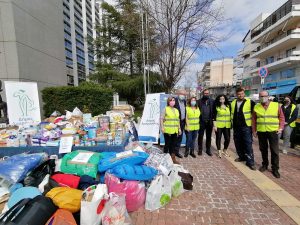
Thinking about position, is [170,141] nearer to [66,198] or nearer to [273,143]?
[273,143]

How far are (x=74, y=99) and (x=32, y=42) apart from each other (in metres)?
4.05

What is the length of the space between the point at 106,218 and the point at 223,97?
400 centimetres

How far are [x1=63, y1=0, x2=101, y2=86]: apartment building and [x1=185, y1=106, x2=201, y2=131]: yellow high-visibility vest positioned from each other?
42.0 meters

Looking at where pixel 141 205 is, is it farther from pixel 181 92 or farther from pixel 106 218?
pixel 181 92

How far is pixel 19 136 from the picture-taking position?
4047mm

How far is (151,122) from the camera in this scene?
5699mm

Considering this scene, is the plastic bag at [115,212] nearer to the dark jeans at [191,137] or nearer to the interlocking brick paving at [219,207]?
the interlocking brick paving at [219,207]

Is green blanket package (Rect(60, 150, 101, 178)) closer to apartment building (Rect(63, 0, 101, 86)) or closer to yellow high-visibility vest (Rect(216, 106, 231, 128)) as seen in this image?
yellow high-visibility vest (Rect(216, 106, 231, 128))

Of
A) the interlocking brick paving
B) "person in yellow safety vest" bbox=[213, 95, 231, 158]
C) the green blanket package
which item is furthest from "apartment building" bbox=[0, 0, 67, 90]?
the interlocking brick paving

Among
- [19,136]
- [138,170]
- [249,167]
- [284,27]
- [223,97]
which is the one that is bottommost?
[249,167]

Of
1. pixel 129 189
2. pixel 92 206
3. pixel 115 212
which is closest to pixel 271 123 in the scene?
pixel 129 189

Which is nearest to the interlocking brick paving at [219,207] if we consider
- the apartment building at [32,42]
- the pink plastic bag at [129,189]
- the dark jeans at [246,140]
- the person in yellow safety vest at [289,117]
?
the pink plastic bag at [129,189]

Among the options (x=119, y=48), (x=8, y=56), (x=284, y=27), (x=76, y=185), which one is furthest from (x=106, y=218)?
(x=284, y=27)

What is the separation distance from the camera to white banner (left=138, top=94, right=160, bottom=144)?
558 cm
